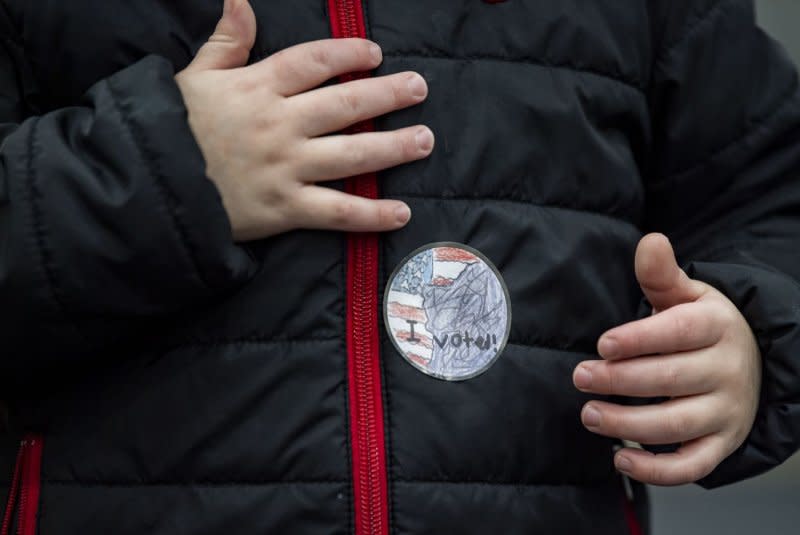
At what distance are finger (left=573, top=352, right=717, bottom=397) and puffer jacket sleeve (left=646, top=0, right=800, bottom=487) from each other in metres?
0.12

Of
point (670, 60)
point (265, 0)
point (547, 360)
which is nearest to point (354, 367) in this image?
point (547, 360)

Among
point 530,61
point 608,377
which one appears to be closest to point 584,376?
point 608,377

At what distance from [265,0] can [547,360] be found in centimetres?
34

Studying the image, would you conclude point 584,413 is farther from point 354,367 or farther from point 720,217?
point 720,217

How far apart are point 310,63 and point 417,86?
0.08 m

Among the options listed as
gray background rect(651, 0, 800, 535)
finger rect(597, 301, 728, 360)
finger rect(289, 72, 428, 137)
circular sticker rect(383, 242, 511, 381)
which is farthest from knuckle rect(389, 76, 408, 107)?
gray background rect(651, 0, 800, 535)

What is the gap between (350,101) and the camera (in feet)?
2.73

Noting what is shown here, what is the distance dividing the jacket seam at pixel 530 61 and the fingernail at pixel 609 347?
0.23m

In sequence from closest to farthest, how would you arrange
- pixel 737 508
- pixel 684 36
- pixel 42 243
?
pixel 42 243
pixel 684 36
pixel 737 508

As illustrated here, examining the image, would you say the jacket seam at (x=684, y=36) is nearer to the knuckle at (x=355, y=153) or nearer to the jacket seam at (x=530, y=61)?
the jacket seam at (x=530, y=61)

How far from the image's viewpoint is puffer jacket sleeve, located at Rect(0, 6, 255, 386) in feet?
2.54

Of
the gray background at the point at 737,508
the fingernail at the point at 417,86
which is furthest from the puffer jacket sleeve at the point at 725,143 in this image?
the gray background at the point at 737,508

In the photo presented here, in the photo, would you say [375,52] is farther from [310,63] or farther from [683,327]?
[683,327]

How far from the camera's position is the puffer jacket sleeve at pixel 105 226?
2.54 ft
